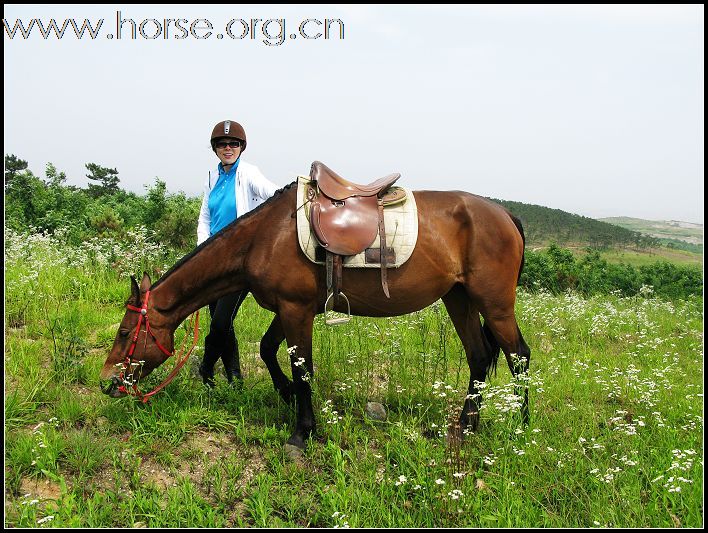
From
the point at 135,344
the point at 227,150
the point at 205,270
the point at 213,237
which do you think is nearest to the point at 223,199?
the point at 227,150

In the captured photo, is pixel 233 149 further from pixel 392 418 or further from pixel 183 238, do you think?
pixel 183 238

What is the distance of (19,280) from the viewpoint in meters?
6.26

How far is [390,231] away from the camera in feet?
13.3

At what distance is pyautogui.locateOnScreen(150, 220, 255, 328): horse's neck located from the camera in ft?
13.4

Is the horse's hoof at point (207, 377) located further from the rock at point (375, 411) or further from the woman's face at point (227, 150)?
the woman's face at point (227, 150)

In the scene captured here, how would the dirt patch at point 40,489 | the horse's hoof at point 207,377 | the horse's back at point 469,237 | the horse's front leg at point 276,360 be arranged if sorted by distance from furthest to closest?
the horse's hoof at point 207,377 → the horse's front leg at point 276,360 → the horse's back at point 469,237 → the dirt patch at point 40,489

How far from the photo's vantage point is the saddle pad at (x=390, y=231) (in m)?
3.91

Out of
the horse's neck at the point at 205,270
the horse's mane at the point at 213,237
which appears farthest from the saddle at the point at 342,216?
the horse's neck at the point at 205,270

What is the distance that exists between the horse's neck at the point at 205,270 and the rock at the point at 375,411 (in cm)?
166

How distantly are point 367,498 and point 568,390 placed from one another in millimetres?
2961

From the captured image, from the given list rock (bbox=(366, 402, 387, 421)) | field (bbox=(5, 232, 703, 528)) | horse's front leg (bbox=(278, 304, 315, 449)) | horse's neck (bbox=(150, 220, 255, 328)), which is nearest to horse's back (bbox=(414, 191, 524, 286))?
field (bbox=(5, 232, 703, 528))

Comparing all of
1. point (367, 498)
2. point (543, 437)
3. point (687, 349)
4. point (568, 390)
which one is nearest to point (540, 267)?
point (687, 349)

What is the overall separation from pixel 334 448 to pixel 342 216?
5.84 ft

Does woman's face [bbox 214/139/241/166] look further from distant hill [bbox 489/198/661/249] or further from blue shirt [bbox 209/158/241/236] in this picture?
distant hill [bbox 489/198/661/249]
